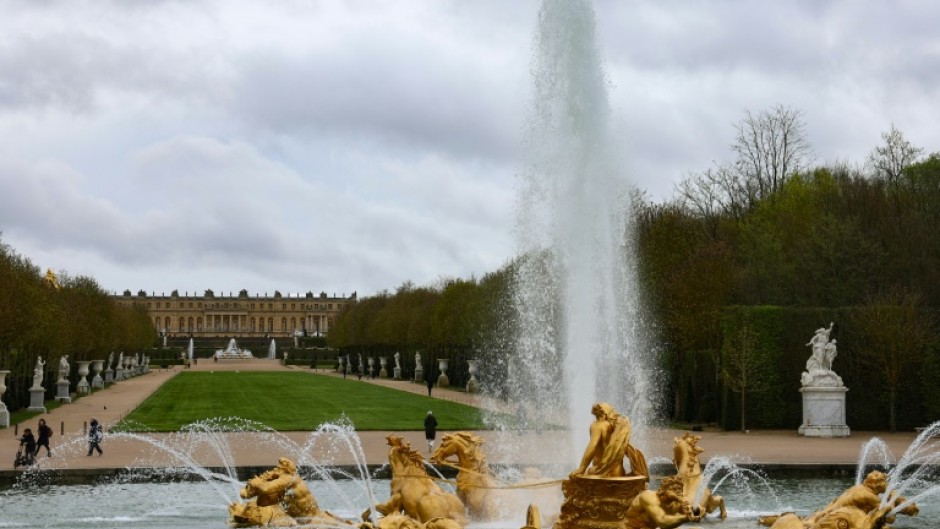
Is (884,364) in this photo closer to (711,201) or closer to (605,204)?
(605,204)

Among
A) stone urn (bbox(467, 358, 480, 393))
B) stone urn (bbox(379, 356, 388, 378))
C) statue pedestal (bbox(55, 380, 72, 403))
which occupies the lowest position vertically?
statue pedestal (bbox(55, 380, 72, 403))

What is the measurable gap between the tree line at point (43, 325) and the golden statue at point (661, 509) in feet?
107

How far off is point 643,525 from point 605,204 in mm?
7756

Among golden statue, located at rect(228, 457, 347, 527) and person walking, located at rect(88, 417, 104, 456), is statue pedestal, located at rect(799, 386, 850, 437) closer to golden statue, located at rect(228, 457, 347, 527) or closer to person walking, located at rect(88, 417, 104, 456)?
person walking, located at rect(88, 417, 104, 456)

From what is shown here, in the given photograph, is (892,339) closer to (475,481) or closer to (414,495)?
(475,481)

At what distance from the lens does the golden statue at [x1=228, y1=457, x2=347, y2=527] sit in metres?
14.8

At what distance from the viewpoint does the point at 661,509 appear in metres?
11.6

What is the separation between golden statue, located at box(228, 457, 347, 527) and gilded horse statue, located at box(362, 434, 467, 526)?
1.39m

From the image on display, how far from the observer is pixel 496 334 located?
213 feet

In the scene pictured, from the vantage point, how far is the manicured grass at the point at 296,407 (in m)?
37.8

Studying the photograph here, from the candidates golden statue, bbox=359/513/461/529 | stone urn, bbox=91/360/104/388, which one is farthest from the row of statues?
golden statue, bbox=359/513/461/529

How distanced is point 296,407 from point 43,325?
10.5 metres

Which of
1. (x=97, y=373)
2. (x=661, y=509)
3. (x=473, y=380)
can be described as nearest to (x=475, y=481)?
(x=661, y=509)

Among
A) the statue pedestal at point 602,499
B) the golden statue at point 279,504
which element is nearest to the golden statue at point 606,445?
the statue pedestal at point 602,499
